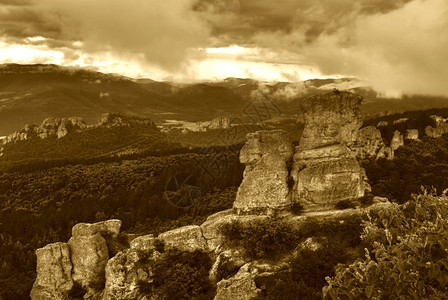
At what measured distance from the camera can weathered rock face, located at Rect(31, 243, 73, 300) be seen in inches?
1703

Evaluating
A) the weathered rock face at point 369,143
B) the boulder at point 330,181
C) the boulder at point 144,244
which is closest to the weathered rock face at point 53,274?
the boulder at point 144,244

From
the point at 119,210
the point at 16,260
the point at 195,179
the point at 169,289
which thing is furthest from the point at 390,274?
the point at 195,179

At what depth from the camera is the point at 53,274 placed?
143ft

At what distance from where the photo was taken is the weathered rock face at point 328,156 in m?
41.0

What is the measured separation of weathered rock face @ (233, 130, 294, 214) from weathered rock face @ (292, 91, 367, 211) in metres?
1.40

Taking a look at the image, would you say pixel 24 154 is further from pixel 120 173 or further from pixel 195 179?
pixel 195 179

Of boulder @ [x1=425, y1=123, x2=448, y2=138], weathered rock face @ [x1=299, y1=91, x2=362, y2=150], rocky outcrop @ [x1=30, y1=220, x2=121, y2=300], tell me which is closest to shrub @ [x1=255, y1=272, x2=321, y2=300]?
weathered rock face @ [x1=299, y1=91, x2=362, y2=150]

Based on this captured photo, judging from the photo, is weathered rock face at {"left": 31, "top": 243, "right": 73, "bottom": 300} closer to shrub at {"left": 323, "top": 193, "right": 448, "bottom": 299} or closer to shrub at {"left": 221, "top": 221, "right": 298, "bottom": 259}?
shrub at {"left": 221, "top": 221, "right": 298, "bottom": 259}

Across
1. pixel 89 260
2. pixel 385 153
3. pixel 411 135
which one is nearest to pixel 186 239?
pixel 89 260

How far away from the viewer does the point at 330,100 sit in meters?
42.8

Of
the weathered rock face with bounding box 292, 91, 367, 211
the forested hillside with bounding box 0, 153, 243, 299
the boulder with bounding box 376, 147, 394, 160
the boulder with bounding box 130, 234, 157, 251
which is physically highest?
the weathered rock face with bounding box 292, 91, 367, 211

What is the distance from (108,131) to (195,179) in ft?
357

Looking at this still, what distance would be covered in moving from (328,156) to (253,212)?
9.67 meters

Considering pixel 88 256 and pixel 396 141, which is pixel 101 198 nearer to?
pixel 88 256
